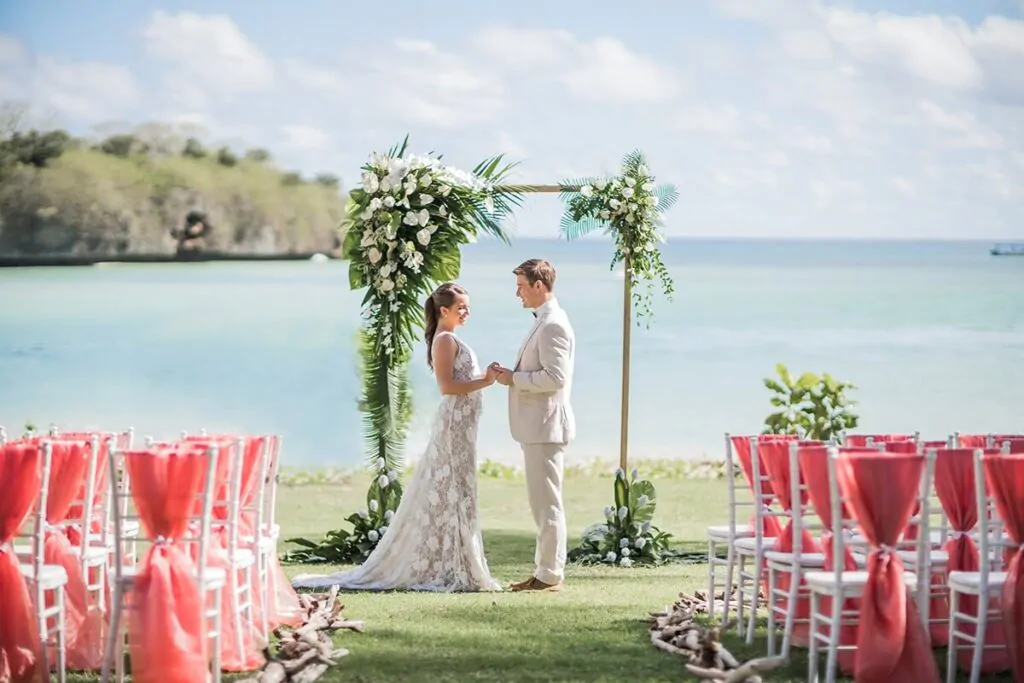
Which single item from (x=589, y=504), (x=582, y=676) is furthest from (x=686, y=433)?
(x=582, y=676)

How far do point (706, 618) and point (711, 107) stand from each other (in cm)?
1852

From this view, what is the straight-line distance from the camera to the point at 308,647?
5953 mm

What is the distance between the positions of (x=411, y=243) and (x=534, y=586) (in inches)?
87.0

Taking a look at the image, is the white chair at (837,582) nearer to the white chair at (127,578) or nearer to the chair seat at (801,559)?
the chair seat at (801,559)

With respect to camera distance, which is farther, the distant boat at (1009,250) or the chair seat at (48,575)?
the distant boat at (1009,250)

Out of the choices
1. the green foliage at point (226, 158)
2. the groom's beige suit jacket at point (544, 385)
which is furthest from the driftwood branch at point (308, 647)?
the green foliage at point (226, 158)

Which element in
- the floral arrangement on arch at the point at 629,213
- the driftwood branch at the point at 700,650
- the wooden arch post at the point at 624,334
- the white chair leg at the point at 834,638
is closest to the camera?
the white chair leg at the point at 834,638

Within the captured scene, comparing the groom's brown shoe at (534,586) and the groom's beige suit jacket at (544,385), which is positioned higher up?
the groom's beige suit jacket at (544,385)

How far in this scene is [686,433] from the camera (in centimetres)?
2341

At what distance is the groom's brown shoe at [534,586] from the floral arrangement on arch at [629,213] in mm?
1990

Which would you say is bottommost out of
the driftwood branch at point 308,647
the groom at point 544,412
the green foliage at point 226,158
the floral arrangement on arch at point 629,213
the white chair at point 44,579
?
the driftwood branch at point 308,647

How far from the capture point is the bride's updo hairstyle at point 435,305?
7848 mm

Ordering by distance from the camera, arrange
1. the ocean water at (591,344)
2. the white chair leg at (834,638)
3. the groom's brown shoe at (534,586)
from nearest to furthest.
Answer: the white chair leg at (834,638) → the groom's brown shoe at (534,586) → the ocean water at (591,344)

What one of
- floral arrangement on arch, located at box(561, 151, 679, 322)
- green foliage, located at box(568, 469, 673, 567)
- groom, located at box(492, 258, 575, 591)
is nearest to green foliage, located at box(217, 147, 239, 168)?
floral arrangement on arch, located at box(561, 151, 679, 322)
